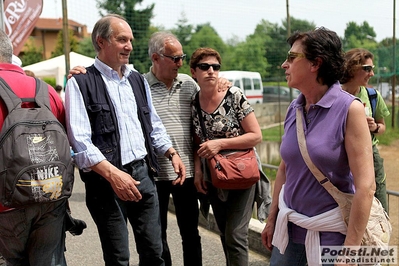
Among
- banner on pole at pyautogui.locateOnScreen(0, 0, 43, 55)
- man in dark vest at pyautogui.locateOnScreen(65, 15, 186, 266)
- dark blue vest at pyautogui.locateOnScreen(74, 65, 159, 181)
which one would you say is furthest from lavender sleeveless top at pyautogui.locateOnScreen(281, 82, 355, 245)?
banner on pole at pyautogui.locateOnScreen(0, 0, 43, 55)

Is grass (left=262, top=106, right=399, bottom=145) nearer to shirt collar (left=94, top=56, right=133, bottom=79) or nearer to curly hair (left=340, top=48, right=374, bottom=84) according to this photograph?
curly hair (left=340, top=48, right=374, bottom=84)

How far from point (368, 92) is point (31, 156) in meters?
3.03

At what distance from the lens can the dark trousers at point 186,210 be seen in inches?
160

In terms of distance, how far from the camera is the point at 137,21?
2481 cm

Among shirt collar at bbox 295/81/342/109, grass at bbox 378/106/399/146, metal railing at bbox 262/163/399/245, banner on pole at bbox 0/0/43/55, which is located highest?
banner on pole at bbox 0/0/43/55

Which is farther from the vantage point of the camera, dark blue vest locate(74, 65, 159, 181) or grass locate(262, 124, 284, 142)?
grass locate(262, 124, 284, 142)

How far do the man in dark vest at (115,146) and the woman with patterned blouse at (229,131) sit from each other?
54 centimetres

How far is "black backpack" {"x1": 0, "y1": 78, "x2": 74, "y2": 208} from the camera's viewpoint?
257cm

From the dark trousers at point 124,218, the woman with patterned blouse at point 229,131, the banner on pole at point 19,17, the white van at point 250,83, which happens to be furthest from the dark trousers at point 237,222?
the white van at point 250,83

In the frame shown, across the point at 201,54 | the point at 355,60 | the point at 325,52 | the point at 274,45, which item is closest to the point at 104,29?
the point at 201,54

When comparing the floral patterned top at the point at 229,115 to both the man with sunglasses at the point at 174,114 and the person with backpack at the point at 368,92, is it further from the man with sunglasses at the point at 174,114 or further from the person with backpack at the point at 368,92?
the person with backpack at the point at 368,92

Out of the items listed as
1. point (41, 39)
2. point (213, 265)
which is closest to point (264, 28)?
point (41, 39)

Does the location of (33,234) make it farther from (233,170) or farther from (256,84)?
(256,84)

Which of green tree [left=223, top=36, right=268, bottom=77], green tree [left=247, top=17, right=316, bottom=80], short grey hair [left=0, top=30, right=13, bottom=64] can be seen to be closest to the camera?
short grey hair [left=0, top=30, right=13, bottom=64]
